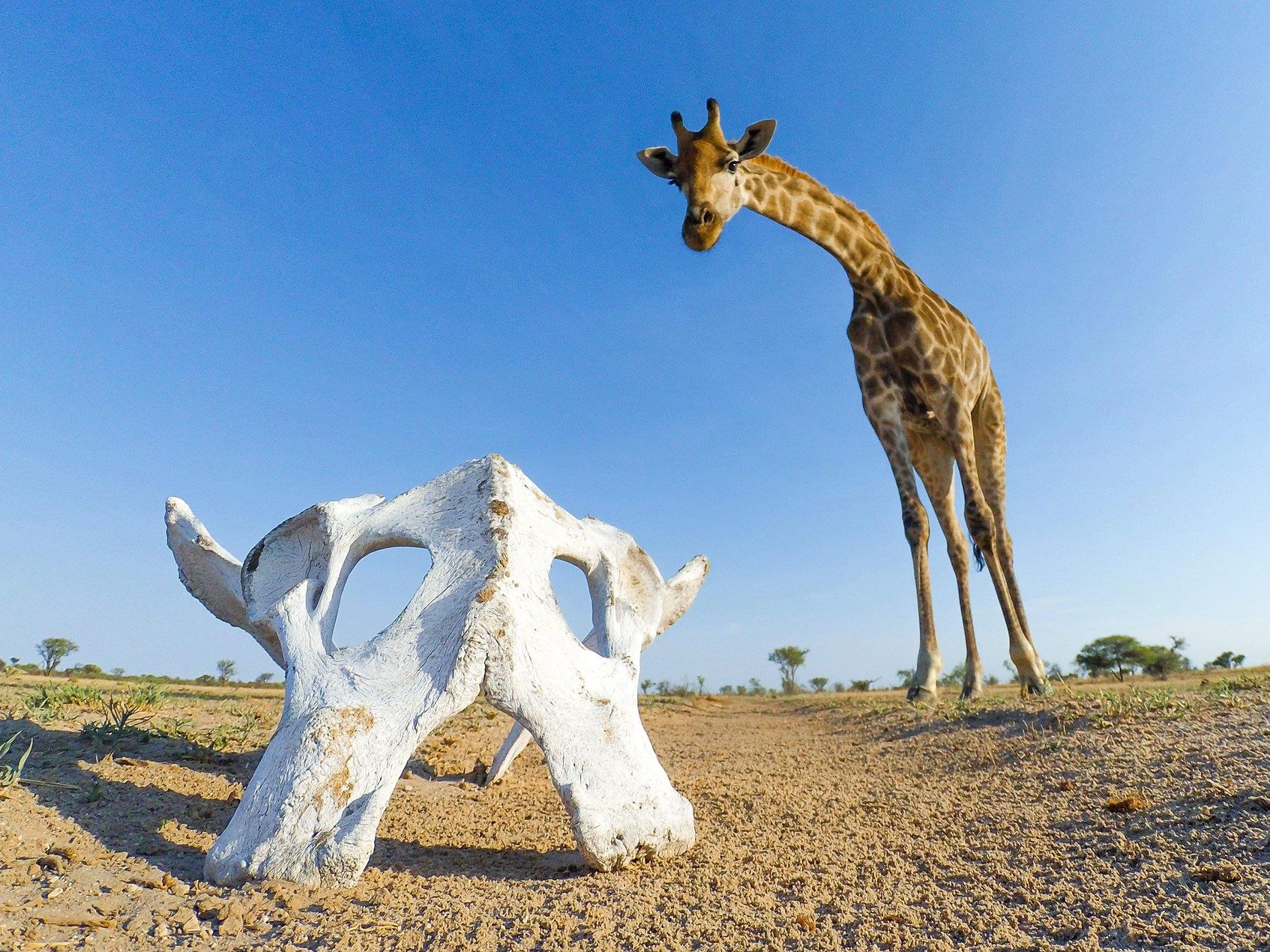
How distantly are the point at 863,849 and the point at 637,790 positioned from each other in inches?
36.4

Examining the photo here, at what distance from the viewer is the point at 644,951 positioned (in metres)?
1.79

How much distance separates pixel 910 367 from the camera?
22.3 feet

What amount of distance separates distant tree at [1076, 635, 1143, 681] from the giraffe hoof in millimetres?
13683

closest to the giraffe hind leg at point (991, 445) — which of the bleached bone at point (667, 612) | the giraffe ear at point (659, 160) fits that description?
the giraffe ear at point (659, 160)

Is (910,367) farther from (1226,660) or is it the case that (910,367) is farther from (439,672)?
(1226,660)

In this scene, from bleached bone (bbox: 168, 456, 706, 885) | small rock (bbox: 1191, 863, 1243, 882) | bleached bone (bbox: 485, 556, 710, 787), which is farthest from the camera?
bleached bone (bbox: 485, 556, 710, 787)

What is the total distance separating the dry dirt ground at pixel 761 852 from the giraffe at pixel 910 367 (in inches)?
83.0

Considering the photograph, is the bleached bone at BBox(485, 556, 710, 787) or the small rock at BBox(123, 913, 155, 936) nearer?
the small rock at BBox(123, 913, 155, 936)

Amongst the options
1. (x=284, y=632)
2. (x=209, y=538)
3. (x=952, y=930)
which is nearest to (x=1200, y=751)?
(x=952, y=930)

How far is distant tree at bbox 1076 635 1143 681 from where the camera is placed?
18.0 m

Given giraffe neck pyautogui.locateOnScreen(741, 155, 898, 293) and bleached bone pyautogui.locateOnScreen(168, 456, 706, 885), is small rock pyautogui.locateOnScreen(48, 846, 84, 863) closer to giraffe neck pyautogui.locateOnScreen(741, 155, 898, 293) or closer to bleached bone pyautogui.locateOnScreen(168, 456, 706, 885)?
bleached bone pyautogui.locateOnScreen(168, 456, 706, 885)

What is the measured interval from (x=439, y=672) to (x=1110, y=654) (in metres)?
21.3

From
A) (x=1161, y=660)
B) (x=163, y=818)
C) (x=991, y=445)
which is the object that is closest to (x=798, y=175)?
(x=991, y=445)

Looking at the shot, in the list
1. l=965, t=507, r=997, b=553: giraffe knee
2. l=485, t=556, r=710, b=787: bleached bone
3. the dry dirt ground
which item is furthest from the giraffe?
l=485, t=556, r=710, b=787: bleached bone
